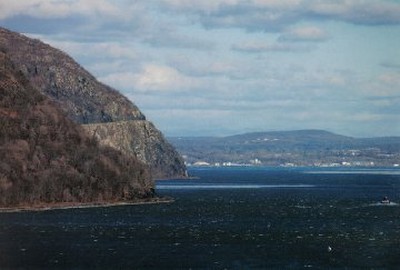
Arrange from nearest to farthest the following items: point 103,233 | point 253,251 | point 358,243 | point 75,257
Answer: point 75,257 → point 253,251 → point 358,243 → point 103,233

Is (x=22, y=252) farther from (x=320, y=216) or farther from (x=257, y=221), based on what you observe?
(x=320, y=216)

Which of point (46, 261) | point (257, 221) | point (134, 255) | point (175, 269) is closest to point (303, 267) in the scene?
point (175, 269)

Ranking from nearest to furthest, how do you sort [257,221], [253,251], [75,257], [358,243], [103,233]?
[75,257], [253,251], [358,243], [103,233], [257,221]

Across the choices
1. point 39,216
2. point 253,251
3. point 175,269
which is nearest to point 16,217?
point 39,216

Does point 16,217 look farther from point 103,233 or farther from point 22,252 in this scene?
point 22,252

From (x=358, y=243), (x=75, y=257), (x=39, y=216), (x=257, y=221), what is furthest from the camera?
(x=39, y=216)

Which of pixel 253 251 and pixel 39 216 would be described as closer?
pixel 253 251

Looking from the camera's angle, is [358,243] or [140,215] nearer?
[358,243]

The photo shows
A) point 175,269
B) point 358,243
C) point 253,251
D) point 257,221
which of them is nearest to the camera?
point 175,269
